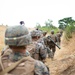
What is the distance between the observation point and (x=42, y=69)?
3637 mm

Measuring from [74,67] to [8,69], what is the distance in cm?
847

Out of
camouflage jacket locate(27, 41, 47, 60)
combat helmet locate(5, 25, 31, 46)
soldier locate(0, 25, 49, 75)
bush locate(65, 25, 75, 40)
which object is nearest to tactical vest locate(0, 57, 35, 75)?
soldier locate(0, 25, 49, 75)

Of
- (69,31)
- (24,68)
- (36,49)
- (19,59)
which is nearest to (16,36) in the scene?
(19,59)

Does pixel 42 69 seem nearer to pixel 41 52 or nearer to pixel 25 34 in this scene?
pixel 25 34

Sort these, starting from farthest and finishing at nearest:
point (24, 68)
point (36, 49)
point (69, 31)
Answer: point (69, 31), point (36, 49), point (24, 68)

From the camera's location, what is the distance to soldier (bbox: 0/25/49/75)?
3555mm

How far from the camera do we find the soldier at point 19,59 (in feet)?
11.7

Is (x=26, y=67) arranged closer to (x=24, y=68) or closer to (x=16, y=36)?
(x=24, y=68)

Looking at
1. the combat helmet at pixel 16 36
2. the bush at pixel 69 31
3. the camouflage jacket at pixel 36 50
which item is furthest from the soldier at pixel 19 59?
the bush at pixel 69 31

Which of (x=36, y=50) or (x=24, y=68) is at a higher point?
(x=24, y=68)

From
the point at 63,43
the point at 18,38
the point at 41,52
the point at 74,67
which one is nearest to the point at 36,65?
the point at 18,38

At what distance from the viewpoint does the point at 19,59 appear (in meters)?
3.62

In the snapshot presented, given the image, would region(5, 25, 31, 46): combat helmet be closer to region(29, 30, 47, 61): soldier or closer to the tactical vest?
the tactical vest

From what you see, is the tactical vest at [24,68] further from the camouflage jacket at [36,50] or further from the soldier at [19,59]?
the camouflage jacket at [36,50]
